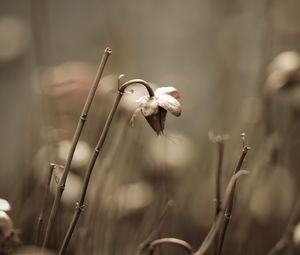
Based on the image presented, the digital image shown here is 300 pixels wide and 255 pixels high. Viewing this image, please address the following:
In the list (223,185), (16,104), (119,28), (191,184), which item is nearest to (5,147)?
(16,104)

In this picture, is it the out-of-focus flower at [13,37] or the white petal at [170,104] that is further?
the out-of-focus flower at [13,37]

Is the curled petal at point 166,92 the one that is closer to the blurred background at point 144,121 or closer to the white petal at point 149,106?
the white petal at point 149,106

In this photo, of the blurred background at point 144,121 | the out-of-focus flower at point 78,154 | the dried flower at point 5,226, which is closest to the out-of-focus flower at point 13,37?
the blurred background at point 144,121

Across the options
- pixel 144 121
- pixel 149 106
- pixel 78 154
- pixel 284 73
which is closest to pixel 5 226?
pixel 149 106

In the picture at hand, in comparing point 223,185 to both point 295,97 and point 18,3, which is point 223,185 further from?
point 18,3

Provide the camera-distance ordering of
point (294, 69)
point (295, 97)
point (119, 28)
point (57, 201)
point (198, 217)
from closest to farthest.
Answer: point (57, 201) → point (294, 69) → point (295, 97) → point (198, 217) → point (119, 28)

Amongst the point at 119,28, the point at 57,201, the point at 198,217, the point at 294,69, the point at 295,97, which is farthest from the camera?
the point at 119,28

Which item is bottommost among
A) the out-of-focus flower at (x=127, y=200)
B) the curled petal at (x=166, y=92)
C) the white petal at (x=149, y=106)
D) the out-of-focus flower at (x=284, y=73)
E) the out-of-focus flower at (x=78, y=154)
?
the out-of-focus flower at (x=127, y=200)

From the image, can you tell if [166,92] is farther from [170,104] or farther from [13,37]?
[13,37]
